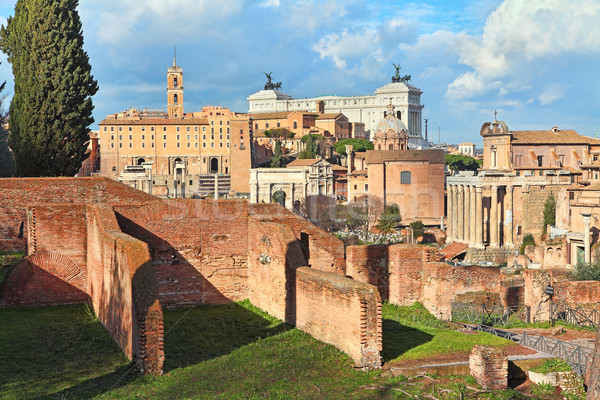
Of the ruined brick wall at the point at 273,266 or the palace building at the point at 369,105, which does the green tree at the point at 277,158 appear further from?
the ruined brick wall at the point at 273,266

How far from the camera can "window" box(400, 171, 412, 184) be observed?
62.1m

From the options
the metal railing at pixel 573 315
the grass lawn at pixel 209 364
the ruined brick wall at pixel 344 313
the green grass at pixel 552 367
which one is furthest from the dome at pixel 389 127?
the green grass at pixel 552 367

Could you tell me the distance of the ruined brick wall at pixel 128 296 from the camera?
31.5ft

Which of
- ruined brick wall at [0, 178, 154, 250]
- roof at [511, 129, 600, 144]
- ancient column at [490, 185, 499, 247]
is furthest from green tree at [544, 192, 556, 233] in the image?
ruined brick wall at [0, 178, 154, 250]

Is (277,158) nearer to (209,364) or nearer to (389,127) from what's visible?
(389,127)

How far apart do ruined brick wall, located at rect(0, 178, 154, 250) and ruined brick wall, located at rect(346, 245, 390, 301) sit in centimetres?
461

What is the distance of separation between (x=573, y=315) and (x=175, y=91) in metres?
91.4

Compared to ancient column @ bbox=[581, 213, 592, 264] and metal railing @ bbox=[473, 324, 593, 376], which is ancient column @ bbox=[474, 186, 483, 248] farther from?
metal railing @ bbox=[473, 324, 593, 376]

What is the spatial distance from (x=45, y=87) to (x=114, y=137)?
73.6 metres

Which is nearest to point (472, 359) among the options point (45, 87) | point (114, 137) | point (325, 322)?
point (325, 322)

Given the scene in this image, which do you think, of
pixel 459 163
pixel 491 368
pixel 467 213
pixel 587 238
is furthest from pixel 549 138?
pixel 491 368

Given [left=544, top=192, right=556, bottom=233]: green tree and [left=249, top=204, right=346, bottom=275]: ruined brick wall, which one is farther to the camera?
[left=544, top=192, right=556, bottom=233]: green tree

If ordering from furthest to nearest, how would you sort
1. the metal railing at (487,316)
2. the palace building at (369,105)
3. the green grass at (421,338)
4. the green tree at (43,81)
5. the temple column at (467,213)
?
the palace building at (369,105)
the temple column at (467,213)
the green tree at (43,81)
the metal railing at (487,316)
the green grass at (421,338)

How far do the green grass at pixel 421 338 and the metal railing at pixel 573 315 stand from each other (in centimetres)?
433
